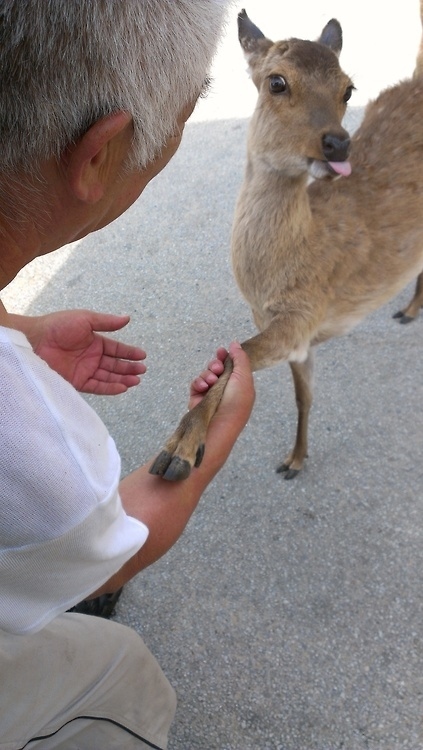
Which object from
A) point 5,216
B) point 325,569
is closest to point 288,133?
point 5,216

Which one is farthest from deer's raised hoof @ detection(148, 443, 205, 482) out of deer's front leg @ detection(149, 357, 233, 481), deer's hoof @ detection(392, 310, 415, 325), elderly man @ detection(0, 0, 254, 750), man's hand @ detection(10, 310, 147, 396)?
deer's hoof @ detection(392, 310, 415, 325)

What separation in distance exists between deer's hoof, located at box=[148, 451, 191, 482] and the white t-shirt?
17.1 inches

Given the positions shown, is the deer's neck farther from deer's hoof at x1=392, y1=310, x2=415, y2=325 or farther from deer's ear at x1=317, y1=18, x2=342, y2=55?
deer's hoof at x1=392, y1=310, x2=415, y2=325

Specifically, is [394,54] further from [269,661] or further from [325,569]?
[269,661]

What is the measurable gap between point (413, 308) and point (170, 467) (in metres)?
2.07

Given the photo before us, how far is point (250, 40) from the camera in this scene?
2.16 meters

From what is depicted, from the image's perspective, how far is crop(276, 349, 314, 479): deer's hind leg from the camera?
7.80ft

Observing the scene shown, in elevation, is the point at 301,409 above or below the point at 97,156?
below

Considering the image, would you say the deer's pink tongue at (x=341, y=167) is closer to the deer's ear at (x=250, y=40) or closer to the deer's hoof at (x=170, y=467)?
the deer's ear at (x=250, y=40)

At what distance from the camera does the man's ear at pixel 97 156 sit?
2.62 feet

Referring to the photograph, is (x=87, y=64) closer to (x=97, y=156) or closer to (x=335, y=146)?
(x=97, y=156)

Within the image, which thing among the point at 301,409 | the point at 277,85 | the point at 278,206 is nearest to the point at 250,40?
the point at 277,85

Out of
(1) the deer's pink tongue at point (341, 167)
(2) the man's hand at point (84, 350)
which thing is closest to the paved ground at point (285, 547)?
(2) the man's hand at point (84, 350)

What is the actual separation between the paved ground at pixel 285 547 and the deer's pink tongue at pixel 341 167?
1138mm
